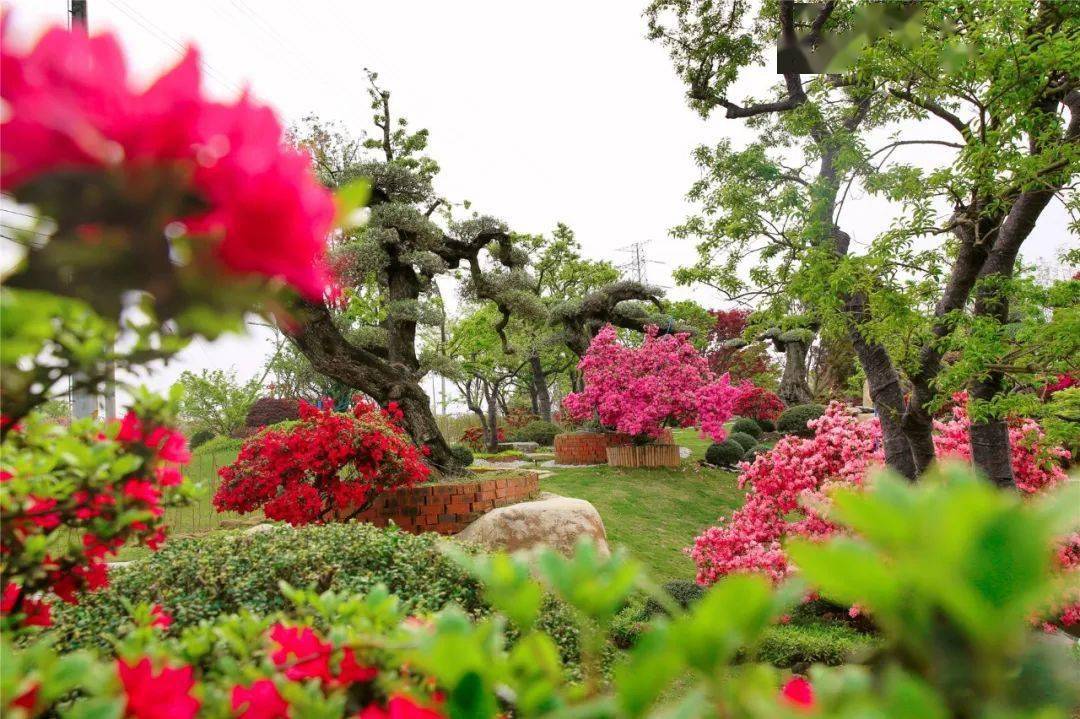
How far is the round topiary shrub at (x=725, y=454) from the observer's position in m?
13.6

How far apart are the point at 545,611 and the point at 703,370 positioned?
10.8m

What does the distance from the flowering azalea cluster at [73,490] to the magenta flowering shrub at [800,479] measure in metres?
4.84

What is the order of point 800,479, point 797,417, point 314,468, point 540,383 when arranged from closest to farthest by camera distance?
point 314,468, point 800,479, point 797,417, point 540,383

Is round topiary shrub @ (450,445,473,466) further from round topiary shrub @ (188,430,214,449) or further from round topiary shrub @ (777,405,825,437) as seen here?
round topiary shrub @ (188,430,214,449)

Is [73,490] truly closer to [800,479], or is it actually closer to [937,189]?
[937,189]

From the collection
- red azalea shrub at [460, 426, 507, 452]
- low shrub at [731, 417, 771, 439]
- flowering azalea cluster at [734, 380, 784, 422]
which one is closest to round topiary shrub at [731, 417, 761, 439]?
low shrub at [731, 417, 771, 439]

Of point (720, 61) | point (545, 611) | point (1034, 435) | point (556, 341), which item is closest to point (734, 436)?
point (556, 341)

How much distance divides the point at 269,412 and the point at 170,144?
817 inches

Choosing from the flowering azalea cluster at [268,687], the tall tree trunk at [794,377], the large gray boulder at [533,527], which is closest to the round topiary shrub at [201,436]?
the large gray boulder at [533,527]

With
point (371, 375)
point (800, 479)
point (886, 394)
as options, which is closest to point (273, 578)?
point (371, 375)

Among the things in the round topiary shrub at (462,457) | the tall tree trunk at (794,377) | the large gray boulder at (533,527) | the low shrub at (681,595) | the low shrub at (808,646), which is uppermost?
the tall tree trunk at (794,377)

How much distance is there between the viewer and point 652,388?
495 inches

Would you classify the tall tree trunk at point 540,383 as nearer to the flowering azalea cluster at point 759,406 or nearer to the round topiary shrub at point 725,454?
the flowering azalea cluster at point 759,406

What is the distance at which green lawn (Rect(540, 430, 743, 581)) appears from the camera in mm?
7641
